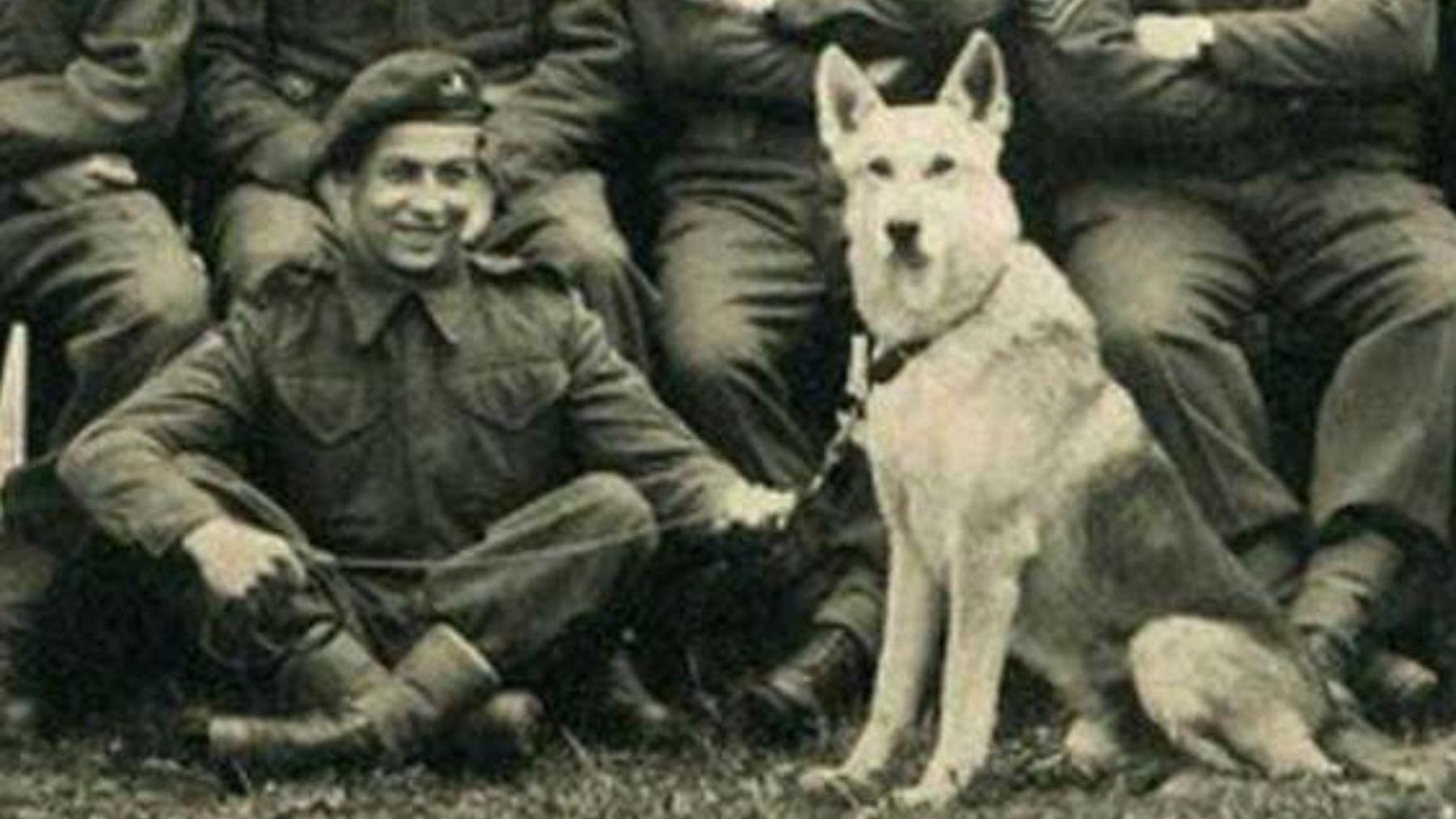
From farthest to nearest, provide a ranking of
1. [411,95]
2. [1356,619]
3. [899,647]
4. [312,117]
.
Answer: [312,117] < [1356,619] < [411,95] < [899,647]

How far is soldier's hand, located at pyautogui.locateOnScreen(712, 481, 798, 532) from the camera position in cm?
894

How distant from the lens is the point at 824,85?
8594mm

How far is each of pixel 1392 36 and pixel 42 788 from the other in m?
3.72

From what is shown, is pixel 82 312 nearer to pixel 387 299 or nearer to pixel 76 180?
pixel 76 180

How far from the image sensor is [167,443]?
9.04 meters

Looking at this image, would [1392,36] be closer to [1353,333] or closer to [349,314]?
[1353,333]

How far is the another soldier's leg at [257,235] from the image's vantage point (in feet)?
32.1

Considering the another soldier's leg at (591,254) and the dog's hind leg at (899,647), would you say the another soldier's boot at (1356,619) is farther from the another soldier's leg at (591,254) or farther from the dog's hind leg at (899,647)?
the another soldier's leg at (591,254)

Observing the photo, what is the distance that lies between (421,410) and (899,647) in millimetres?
1374

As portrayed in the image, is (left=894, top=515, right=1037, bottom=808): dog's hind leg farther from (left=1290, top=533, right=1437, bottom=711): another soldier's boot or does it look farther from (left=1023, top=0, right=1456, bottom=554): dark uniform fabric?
(left=1023, top=0, right=1456, bottom=554): dark uniform fabric

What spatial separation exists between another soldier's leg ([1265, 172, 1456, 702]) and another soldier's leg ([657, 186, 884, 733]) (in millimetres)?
1074

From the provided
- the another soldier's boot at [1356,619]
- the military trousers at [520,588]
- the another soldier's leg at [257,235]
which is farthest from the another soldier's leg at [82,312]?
the another soldier's boot at [1356,619]

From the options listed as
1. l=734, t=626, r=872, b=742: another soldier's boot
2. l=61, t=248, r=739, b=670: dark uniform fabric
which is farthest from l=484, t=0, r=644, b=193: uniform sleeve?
l=734, t=626, r=872, b=742: another soldier's boot

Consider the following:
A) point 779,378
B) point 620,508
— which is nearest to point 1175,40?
point 779,378
